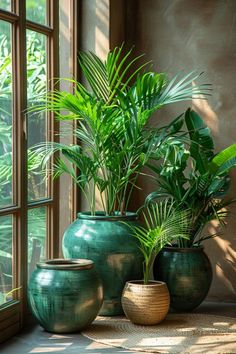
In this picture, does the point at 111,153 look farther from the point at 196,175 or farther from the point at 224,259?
the point at 224,259

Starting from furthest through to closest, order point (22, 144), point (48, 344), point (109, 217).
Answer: point (109, 217) → point (22, 144) → point (48, 344)

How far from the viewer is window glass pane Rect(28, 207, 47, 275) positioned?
4988 millimetres

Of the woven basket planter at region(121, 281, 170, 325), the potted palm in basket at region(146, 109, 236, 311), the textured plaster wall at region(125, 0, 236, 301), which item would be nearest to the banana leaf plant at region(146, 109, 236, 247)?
the potted palm in basket at region(146, 109, 236, 311)

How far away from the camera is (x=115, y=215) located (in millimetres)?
5273

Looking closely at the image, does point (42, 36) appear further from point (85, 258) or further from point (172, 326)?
point (172, 326)

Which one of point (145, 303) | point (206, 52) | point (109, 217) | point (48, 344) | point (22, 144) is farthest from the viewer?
point (206, 52)

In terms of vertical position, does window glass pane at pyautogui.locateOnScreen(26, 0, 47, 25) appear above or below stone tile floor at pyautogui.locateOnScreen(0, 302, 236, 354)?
above

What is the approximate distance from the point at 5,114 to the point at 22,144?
25 cm

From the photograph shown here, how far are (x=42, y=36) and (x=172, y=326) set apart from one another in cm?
206

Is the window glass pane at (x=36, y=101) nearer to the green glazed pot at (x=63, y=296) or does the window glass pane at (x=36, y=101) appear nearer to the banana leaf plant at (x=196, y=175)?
the green glazed pot at (x=63, y=296)

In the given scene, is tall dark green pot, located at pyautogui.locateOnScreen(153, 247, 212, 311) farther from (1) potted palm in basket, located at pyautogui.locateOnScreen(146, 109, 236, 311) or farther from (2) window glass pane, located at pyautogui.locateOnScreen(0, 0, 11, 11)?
(2) window glass pane, located at pyautogui.locateOnScreen(0, 0, 11, 11)

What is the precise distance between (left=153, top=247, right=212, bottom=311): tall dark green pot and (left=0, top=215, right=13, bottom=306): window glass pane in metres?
1.19

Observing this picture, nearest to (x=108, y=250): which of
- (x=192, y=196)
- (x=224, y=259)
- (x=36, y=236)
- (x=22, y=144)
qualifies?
(x=36, y=236)

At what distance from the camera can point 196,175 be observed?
18.1 feet
